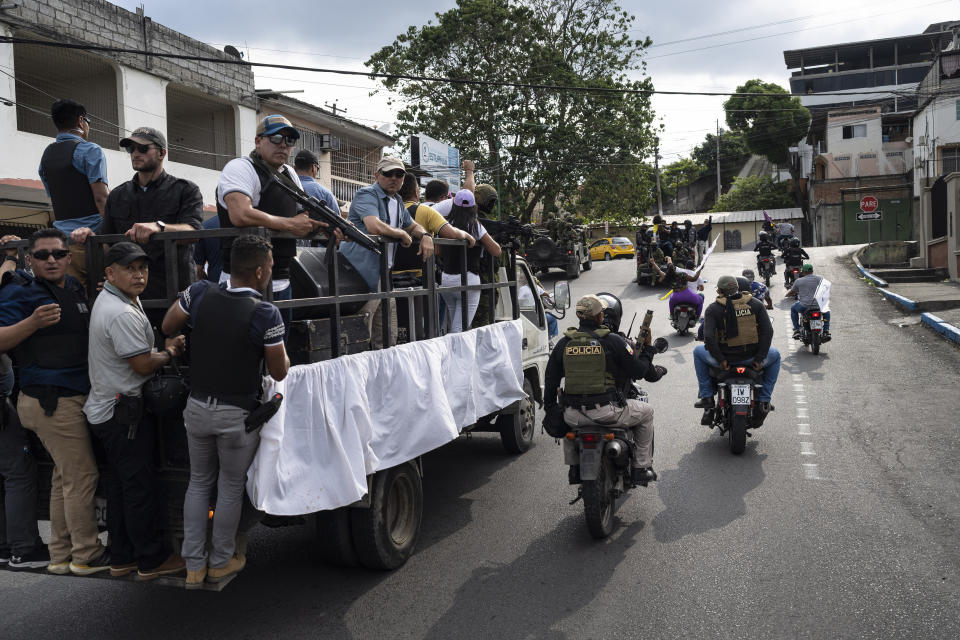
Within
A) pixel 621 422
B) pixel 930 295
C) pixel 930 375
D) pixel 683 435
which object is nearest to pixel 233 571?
pixel 621 422

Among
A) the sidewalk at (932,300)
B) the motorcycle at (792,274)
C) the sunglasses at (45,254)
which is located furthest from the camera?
the motorcycle at (792,274)

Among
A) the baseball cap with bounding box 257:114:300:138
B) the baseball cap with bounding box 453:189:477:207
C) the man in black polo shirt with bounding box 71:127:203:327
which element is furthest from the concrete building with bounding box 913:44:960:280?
the man in black polo shirt with bounding box 71:127:203:327

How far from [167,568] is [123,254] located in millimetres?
1628

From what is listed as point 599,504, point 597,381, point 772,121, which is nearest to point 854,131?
point 772,121

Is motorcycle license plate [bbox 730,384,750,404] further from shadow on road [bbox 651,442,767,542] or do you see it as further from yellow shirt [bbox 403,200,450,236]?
yellow shirt [bbox 403,200,450,236]

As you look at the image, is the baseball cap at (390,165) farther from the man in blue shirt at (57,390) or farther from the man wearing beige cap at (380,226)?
the man in blue shirt at (57,390)

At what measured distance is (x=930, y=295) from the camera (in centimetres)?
1761

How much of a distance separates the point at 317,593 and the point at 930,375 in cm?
971

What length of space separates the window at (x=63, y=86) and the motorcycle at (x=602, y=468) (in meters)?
15.6

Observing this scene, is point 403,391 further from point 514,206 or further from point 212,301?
point 514,206

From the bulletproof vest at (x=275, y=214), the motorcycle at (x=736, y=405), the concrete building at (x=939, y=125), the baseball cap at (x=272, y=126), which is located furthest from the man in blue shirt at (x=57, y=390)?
the concrete building at (x=939, y=125)

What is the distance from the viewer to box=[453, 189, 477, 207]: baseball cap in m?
6.34

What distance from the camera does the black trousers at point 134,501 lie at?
3.78 m

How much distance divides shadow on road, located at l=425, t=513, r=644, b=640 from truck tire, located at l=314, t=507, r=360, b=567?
2.46 ft
